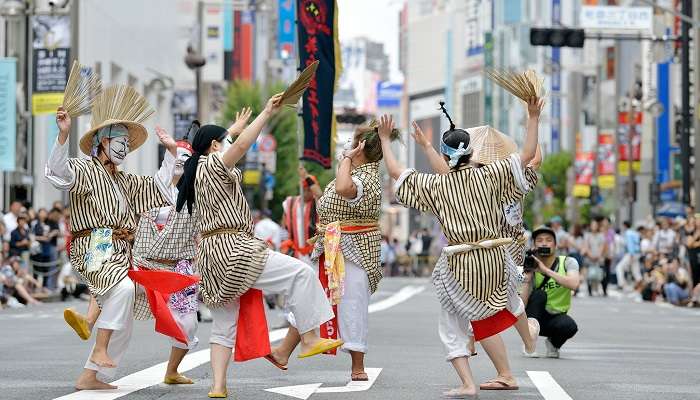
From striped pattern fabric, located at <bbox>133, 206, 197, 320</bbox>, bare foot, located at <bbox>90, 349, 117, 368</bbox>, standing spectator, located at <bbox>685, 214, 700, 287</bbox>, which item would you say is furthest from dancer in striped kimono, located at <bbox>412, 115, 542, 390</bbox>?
standing spectator, located at <bbox>685, 214, 700, 287</bbox>

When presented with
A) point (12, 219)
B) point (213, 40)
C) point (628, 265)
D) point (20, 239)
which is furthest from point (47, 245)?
point (213, 40)

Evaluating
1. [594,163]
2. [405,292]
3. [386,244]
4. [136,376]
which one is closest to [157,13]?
[386,244]

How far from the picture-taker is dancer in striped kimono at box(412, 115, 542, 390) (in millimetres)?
10508

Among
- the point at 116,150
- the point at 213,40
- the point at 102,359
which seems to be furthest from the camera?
the point at 213,40

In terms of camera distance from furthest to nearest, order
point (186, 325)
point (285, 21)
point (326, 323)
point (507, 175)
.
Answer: point (285, 21)
point (326, 323)
point (186, 325)
point (507, 175)

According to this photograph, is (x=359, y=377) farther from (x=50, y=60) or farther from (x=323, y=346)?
(x=50, y=60)

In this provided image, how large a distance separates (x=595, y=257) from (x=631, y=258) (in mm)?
2036

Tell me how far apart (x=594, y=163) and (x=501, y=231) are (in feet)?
248

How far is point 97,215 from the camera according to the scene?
33.9 ft

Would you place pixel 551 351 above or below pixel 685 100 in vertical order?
below

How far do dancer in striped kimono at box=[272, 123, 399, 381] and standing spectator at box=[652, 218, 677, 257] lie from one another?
938 inches

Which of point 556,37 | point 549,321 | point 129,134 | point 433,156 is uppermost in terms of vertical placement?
point 556,37

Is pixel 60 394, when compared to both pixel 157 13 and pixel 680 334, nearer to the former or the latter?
pixel 680 334

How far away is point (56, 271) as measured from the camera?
101 feet
